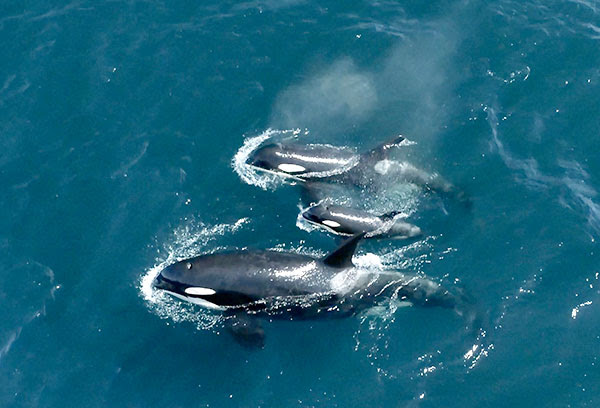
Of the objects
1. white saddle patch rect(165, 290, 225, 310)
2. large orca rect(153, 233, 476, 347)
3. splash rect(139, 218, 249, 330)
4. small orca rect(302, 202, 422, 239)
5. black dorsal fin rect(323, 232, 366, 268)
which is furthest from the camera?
small orca rect(302, 202, 422, 239)

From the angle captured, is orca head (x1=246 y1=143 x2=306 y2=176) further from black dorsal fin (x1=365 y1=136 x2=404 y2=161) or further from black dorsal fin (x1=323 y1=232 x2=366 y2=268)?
black dorsal fin (x1=323 y1=232 x2=366 y2=268)

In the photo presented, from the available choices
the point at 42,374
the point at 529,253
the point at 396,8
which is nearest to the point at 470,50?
the point at 396,8

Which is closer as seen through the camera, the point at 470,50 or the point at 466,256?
the point at 466,256

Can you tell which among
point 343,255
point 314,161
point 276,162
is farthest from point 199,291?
point 314,161

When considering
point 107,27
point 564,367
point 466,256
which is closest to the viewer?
point 564,367

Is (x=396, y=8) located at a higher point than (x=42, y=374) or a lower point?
higher

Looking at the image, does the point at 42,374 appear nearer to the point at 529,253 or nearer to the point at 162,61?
the point at 162,61

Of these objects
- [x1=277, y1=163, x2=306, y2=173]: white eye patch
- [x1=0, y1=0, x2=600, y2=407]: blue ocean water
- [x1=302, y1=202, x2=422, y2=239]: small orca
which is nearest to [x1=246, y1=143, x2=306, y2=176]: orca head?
[x1=277, y1=163, x2=306, y2=173]: white eye patch
